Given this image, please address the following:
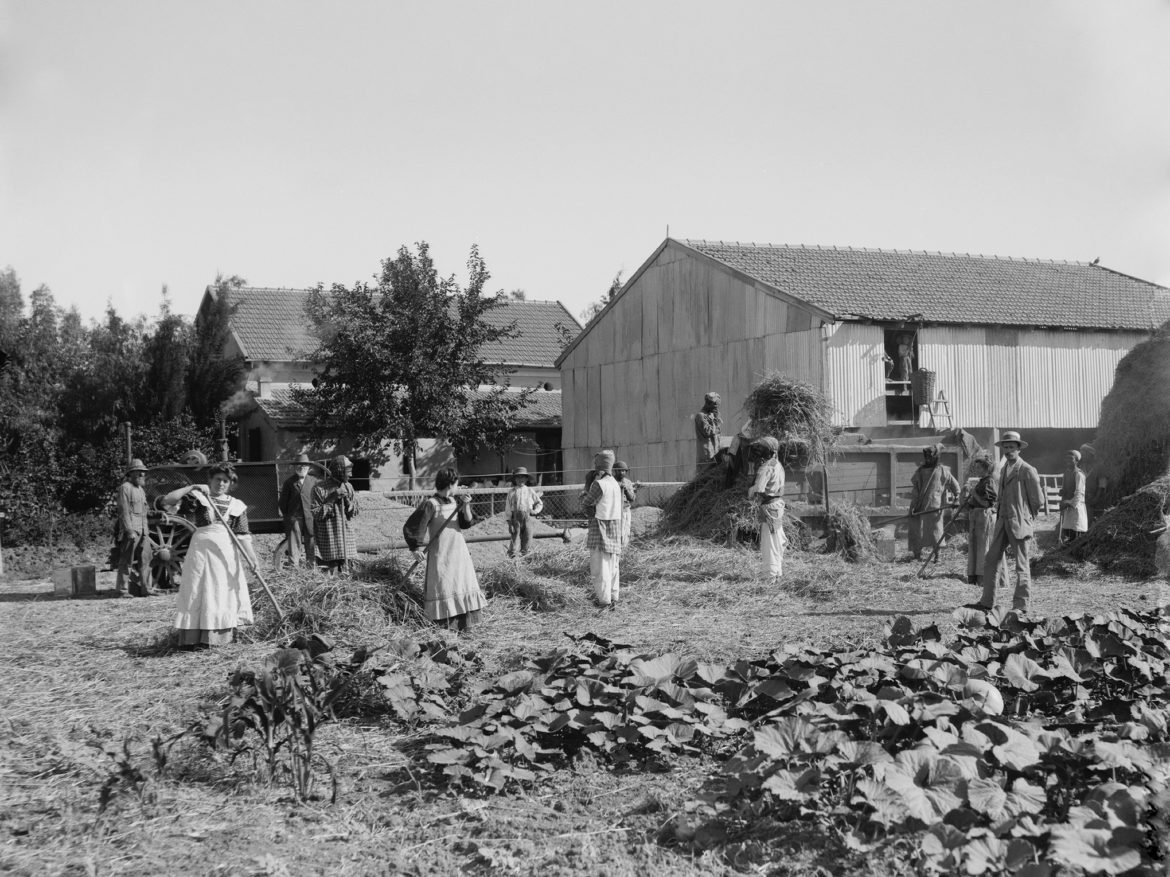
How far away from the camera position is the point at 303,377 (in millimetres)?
34312

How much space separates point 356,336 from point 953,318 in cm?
1438

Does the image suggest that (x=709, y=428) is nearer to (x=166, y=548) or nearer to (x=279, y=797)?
(x=166, y=548)

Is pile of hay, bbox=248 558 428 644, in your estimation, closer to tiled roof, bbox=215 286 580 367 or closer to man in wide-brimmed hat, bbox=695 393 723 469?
man in wide-brimmed hat, bbox=695 393 723 469

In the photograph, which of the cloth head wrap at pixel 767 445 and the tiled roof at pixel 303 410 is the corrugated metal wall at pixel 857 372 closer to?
the tiled roof at pixel 303 410

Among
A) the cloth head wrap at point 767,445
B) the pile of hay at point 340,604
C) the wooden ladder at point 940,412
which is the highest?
the wooden ladder at point 940,412

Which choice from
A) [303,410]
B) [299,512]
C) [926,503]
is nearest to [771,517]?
[926,503]

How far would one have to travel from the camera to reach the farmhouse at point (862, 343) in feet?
85.6

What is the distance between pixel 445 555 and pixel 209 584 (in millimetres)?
1756

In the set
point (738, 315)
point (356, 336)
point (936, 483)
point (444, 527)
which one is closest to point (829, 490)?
point (936, 483)

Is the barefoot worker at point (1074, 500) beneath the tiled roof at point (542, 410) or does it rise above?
beneath

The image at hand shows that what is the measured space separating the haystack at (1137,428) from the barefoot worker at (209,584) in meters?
13.9

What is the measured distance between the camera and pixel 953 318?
1068 inches

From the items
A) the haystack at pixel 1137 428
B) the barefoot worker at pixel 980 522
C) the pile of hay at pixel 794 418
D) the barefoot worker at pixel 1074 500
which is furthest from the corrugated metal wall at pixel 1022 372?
the barefoot worker at pixel 980 522

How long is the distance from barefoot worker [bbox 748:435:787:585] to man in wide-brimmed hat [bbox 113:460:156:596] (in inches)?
269
